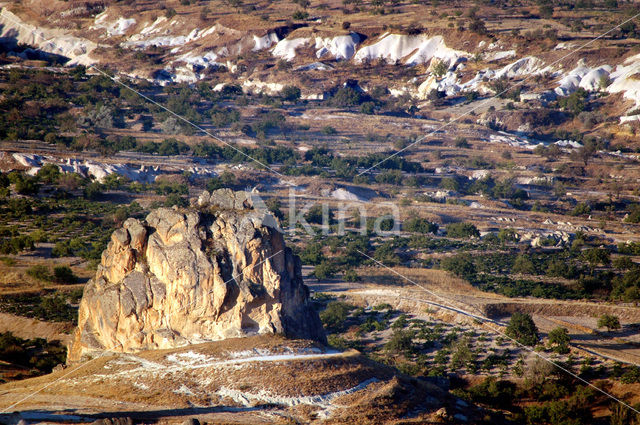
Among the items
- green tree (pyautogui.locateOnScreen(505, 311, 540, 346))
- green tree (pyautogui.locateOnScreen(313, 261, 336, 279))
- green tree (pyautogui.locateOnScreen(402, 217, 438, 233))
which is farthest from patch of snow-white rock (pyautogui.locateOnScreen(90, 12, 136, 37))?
green tree (pyautogui.locateOnScreen(505, 311, 540, 346))

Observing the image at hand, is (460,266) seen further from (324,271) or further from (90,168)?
(90,168)

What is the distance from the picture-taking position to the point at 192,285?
20594mm

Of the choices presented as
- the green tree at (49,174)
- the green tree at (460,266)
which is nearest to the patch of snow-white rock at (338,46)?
the green tree at (49,174)

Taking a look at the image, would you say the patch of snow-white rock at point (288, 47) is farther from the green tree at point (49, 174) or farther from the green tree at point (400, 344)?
the green tree at point (400, 344)

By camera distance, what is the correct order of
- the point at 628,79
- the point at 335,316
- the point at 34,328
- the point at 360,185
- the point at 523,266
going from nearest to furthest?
the point at 34,328
the point at 335,316
the point at 523,266
the point at 360,185
the point at 628,79

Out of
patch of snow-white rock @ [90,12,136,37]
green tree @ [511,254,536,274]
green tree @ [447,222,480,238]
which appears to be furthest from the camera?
patch of snow-white rock @ [90,12,136,37]

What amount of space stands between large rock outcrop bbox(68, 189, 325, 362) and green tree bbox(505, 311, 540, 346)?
14235 millimetres

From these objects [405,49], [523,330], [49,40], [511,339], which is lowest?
[511,339]

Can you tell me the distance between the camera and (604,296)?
38406 mm

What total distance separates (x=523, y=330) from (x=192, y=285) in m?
19.2

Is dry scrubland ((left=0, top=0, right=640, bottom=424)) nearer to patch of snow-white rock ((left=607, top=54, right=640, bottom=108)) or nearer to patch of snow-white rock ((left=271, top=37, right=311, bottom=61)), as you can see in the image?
patch of snow-white rock ((left=607, top=54, right=640, bottom=108))

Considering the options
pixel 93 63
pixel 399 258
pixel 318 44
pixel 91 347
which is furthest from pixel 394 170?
pixel 93 63

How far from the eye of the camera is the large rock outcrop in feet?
67.3

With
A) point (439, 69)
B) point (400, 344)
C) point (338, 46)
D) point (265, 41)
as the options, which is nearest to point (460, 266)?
point (400, 344)
